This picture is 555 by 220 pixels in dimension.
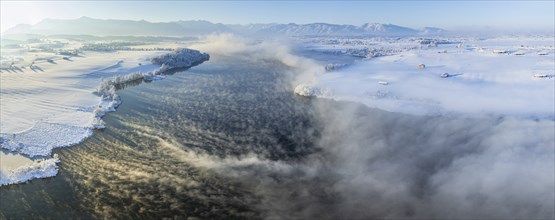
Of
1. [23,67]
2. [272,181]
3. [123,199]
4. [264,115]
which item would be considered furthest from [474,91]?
[23,67]

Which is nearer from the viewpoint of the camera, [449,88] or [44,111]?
[44,111]

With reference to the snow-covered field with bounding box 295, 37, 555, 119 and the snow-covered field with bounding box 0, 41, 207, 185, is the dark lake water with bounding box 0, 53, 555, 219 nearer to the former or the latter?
the snow-covered field with bounding box 0, 41, 207, 185

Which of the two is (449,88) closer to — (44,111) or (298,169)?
(298,169)

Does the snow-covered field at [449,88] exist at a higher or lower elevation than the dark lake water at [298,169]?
higher

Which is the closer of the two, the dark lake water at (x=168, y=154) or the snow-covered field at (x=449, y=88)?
the dark lake water at (x=168, y=154)

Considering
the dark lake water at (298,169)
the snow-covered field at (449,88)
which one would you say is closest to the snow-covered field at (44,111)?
the dark lake water at (298,169)

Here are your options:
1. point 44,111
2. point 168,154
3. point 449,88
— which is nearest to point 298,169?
point 168,154

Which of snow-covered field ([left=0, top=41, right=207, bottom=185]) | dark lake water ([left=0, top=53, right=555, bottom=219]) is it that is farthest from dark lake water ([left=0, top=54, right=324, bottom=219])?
snow-covered field ([left=0, top=41, right=207, bottom=185])

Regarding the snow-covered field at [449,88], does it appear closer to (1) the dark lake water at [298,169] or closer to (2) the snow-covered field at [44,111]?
(1) the dark lake water at [298,169]
